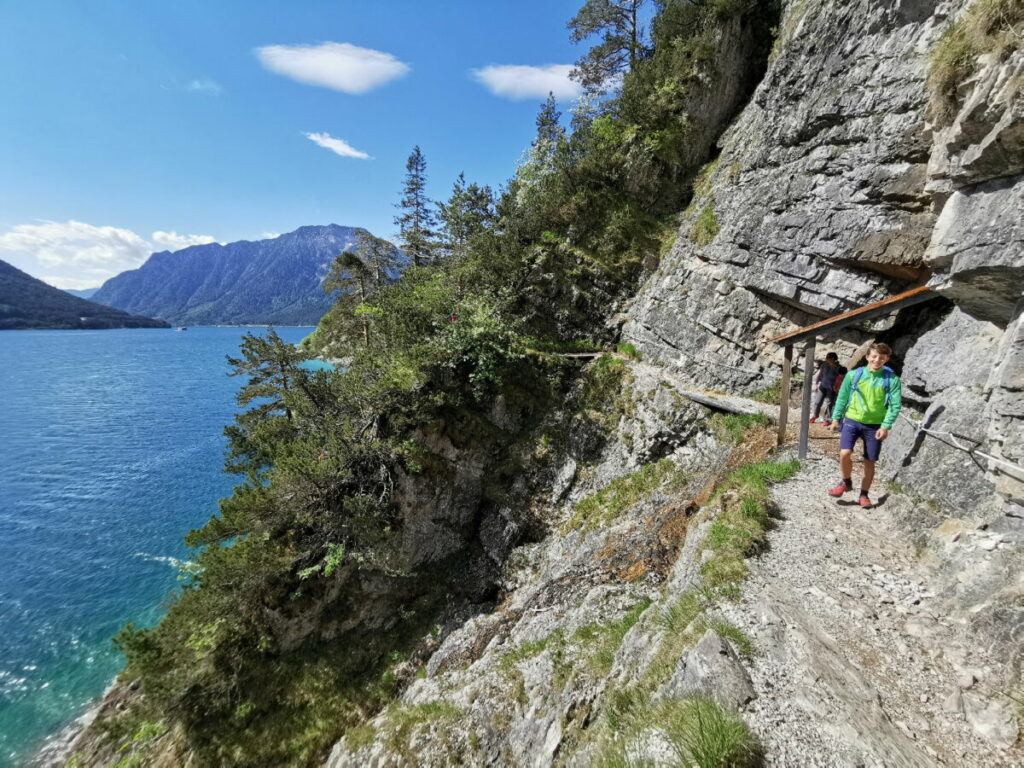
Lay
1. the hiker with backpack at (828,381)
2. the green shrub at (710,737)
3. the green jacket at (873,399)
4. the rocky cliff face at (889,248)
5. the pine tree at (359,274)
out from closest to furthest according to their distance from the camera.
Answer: the green shrub at (710,737)
the rocky cliff face at (889,248)
the green jacket at (873,399)
the hiker with backpack at (828,381)
the pine tree at (359,274)

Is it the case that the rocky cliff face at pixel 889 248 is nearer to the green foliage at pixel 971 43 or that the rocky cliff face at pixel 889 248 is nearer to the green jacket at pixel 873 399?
the green foliage at pixel 971 43

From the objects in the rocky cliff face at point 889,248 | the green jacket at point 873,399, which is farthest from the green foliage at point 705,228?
the green jacket at point 873,399

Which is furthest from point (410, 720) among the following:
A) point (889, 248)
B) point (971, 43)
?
point (889, 248)

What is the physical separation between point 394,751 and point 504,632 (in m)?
3.26

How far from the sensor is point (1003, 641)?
159 inches

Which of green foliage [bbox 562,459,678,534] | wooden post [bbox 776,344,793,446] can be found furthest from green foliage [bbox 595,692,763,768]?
green foliage [bbox 562,459,678,534]

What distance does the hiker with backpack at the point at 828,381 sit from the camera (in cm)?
1161

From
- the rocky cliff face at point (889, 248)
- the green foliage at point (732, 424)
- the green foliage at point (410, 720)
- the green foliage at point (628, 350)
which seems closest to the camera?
the rocky cliff face at point (889, 248)

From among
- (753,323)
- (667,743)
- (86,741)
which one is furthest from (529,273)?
(86,741)

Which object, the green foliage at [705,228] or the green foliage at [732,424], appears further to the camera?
the green foliage at [705,228]

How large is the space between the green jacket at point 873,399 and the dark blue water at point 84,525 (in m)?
23.3

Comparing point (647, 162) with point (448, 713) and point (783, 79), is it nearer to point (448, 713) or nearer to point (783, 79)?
point (783, 79)

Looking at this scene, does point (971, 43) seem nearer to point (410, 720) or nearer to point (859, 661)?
point (859, 661)

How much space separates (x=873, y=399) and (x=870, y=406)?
0.43 feet
